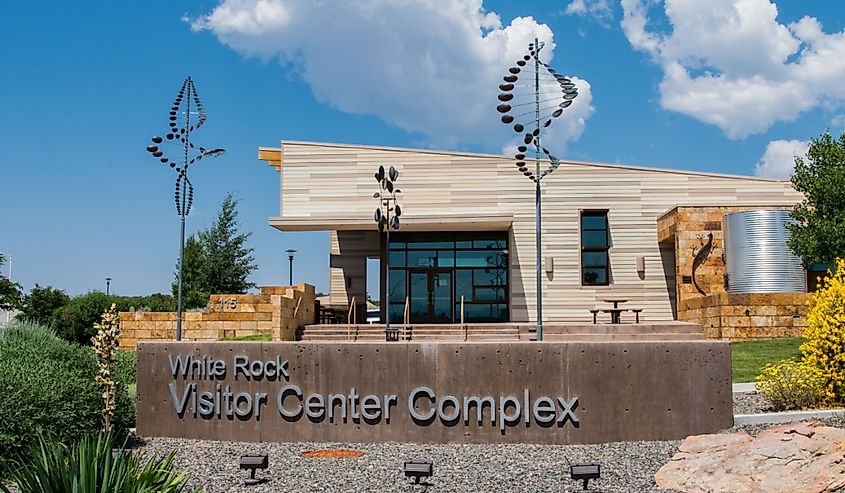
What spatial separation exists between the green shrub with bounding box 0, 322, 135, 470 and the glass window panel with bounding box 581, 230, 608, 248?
19608mm

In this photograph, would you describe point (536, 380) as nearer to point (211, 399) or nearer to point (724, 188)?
point (211, 399)

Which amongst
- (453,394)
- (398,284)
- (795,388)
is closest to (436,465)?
(453,394)

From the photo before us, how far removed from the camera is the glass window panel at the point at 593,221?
96.5 feet

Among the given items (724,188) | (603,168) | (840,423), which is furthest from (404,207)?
(840,423)

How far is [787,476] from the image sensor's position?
8.62 meters

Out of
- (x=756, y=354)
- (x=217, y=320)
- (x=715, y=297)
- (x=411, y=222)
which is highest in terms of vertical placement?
(x=411, y=222)

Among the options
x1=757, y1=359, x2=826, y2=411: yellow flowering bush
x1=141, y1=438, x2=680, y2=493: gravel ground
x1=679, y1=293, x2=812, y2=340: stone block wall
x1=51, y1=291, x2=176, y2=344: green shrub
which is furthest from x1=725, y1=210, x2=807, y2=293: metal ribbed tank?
x1=51, y1=291, x2=176, y2=344: green shrub

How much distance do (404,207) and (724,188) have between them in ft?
36.2

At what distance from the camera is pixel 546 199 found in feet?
96.5

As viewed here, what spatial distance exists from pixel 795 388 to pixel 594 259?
16527mm

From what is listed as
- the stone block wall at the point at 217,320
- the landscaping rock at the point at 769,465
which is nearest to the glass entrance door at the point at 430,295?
the stone block wall at the point at 217,320

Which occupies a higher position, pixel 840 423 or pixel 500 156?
pixel 500 156

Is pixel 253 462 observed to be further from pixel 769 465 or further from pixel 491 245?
pixel 491 245

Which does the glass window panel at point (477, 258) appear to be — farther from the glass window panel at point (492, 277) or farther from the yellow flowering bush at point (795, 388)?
the yellow flowering bush at point (795, 388)
